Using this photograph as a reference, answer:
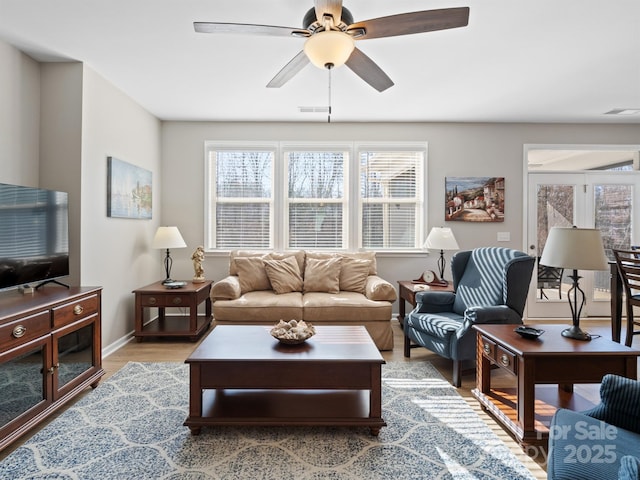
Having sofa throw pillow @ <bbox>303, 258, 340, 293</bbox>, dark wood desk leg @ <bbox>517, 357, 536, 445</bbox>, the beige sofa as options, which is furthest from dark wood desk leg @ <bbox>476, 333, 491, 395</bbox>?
sofa throw pillow @ <bbox>303, 258, 340, 293</bbox>

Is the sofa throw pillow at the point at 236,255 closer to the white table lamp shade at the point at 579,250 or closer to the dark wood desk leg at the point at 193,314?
the dark wood desk leg at the point at 193,314

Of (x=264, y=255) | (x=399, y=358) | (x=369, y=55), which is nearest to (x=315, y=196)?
(x=264, y=255)

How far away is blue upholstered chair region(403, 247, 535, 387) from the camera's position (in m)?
2.71

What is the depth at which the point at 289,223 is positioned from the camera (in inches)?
184

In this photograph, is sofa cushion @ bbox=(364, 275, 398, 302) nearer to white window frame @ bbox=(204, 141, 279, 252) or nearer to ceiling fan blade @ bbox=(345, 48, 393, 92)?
white window frame @ bbox=(204, 141, 279, 252)

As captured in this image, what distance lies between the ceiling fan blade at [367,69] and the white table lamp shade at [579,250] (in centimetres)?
150

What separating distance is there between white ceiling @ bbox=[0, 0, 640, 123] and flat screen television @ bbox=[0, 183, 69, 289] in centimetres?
123

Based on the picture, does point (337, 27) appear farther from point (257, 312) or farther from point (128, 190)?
point (128, 190)

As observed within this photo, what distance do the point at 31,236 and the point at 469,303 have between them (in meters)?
3.47

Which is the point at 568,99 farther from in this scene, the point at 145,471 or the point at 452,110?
the point at 145,471

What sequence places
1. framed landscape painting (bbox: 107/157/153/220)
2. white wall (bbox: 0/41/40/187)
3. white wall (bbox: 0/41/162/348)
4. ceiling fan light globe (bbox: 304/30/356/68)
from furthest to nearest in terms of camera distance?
framed landscape painting (bbox: 107/157/153/220)
white wall (bbox: 0/41/162/348)
white wall (bbox: 0/41/40/187)
ceiling fan light globe (bbox: 304/30/356/68)

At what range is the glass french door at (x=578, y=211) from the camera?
→ 4648 mm

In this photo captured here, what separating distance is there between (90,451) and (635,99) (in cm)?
569

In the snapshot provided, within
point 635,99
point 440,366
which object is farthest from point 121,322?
point 635,99
